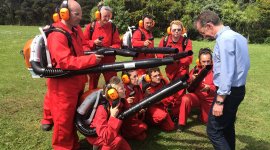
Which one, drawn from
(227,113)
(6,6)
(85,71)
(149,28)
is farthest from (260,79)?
(6,6)

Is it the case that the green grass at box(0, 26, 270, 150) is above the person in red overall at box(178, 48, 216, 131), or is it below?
below

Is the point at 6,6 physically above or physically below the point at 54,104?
above

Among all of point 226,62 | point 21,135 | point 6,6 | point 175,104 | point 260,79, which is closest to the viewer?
point 226,62

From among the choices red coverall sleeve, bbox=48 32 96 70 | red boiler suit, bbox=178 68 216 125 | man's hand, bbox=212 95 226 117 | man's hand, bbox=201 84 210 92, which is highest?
red coverall sleeve, bbox=48 32 96 70

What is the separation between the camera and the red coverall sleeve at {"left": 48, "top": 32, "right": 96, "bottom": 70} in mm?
4652

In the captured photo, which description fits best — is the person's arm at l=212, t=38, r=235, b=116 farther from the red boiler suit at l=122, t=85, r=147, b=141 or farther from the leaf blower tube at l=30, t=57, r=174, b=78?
the red boiler suit at l=122, t=85, r=147, b=141

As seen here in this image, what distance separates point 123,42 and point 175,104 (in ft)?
6.72

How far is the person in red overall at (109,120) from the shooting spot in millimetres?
4770

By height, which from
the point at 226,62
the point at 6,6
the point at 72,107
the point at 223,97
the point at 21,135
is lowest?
the point at 21,135

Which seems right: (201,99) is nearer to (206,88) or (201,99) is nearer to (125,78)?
(206,88)

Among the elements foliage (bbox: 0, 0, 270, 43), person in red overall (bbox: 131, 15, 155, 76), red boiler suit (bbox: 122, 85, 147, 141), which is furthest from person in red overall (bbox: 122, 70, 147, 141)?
foliage (bbox: 0, 0, 270, 43)

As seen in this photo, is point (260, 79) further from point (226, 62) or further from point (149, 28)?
point (226, 62)

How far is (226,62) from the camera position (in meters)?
4.12

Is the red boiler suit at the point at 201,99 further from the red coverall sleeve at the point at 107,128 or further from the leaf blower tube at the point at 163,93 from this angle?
the red coverall sleeve at the point at 107,128
